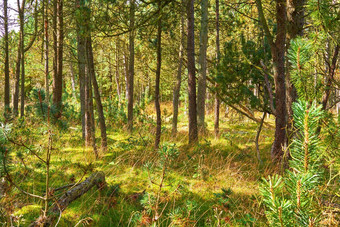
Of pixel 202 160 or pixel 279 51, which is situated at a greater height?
pixel 279 51

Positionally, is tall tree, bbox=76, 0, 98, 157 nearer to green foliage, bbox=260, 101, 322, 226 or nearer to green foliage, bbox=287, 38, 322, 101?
green foliage, bbox=287, 38, 322, 101

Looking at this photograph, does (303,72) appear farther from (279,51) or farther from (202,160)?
(202,160)

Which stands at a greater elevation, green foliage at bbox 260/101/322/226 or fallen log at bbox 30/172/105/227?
green foliage at bbox 260/101/322/226

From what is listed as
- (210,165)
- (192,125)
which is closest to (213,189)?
(210,165)

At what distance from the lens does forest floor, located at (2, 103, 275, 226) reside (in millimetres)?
2207

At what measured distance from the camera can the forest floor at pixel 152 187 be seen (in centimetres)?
221

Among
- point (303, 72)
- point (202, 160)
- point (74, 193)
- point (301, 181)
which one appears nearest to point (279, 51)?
point (202, 160)

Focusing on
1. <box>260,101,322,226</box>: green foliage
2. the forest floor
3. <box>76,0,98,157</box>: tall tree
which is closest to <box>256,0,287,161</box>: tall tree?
the forest floor

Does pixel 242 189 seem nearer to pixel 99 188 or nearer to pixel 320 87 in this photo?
pixel 99 188

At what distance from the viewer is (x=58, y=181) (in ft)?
12.6

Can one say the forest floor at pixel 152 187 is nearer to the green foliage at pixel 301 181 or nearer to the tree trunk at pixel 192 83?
the tree trunk at pixel 192 83

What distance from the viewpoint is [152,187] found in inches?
69.2

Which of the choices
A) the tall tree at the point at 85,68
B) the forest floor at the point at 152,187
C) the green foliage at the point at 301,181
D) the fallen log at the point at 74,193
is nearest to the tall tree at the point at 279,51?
the forest floor at the point at 152,187

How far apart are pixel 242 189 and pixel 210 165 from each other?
108 cm
